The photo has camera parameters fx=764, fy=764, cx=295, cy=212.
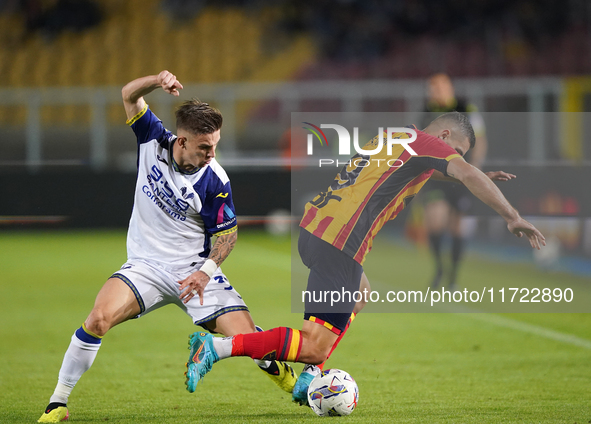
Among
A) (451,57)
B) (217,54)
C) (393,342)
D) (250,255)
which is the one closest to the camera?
(393,342)

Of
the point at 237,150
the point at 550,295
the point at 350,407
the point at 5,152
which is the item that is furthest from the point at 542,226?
the point at 5,152

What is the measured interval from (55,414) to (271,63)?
1498 centimetres

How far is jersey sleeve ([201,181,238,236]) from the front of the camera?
12.5 ft

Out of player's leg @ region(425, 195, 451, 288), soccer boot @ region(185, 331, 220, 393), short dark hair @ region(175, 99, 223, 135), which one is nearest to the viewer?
soccer boot @ region(185, 331, 220, 393)

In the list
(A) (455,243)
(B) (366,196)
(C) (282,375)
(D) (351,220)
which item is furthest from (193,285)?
(A) (455,243)

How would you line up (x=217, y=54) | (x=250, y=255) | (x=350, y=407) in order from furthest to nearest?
(x=217, y=54) → (x=250, y=255) → (x=350, y=407)

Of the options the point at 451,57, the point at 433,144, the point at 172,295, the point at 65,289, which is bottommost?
the point at 65,289

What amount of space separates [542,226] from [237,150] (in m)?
7.99

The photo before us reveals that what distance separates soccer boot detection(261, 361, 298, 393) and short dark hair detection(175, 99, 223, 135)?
1.26 metres

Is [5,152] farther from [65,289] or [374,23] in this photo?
[374,23]

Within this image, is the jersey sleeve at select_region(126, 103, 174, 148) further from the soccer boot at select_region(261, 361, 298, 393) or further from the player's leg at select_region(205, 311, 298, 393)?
the soccer boot at select_region(261, 361, 298, 393)

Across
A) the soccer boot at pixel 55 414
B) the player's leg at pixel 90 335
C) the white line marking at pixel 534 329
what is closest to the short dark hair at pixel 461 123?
the player's leg at pixel 90 335

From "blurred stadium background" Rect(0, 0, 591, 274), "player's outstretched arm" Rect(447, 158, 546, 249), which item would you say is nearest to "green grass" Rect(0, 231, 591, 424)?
"player's outstretched arm" Rect(447, 158, 546, 249)

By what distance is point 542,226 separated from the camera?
20.7 feet
